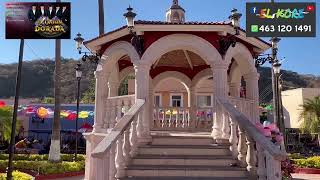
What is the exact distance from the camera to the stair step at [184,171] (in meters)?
8.02

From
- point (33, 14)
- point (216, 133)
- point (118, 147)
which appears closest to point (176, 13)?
point (33, 14)

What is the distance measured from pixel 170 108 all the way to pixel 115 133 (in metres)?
6.41

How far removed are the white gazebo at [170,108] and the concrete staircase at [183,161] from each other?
0.20 metres

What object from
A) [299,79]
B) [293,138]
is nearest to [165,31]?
[293,138]

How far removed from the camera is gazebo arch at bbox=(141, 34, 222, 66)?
33.6 feet

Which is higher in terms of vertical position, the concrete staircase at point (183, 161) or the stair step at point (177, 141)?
the stair step at point (177, 141)

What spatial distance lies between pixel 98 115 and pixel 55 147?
9.81 metres

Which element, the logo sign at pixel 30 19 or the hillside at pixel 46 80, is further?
the hillside at pixel 46 80

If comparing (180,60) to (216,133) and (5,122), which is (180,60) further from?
(5,122)

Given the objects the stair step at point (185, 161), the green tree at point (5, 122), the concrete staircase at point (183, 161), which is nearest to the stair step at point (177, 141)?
the concrete staircase at point (183, 161)

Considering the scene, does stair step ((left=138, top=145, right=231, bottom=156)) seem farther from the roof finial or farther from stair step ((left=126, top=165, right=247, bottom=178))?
the roof finial

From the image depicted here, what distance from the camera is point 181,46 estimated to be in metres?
10.4

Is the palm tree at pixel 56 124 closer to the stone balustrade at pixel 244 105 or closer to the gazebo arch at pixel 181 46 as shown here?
the gazebo arch at pixel 181 46

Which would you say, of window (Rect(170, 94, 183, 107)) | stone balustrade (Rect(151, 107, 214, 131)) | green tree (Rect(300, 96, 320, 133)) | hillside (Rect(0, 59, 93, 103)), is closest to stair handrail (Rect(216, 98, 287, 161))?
stone balustrade (Rect(151, 107, 214, 131))
